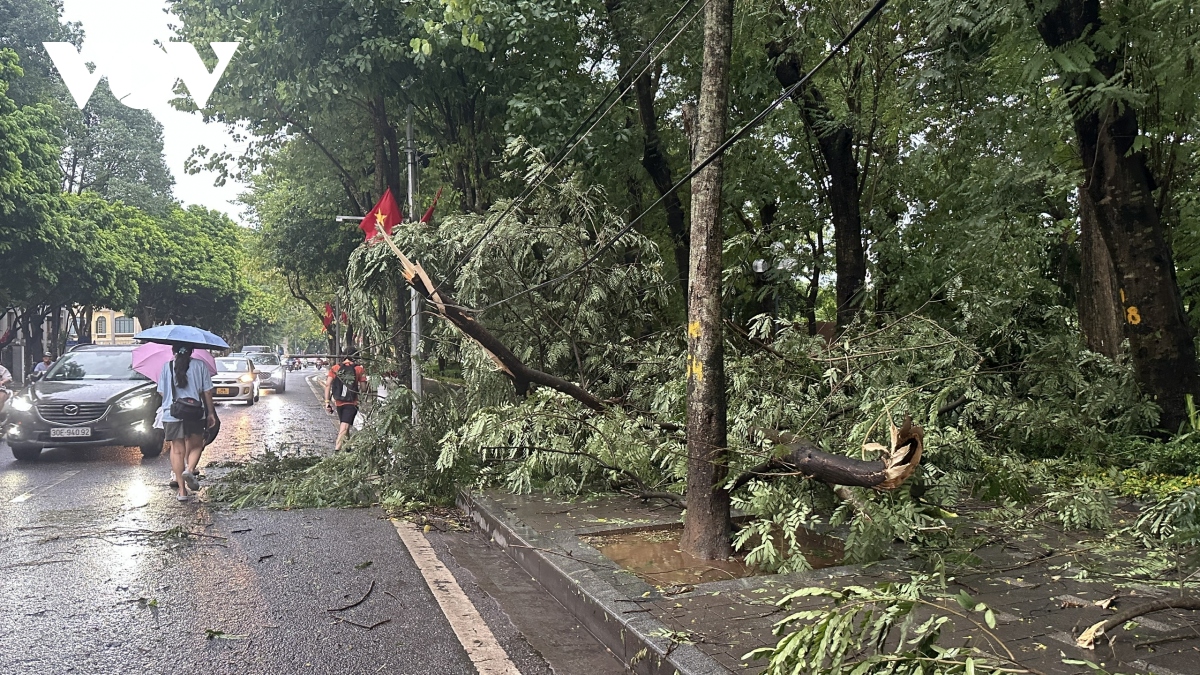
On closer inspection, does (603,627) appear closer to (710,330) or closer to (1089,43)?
(710,330)

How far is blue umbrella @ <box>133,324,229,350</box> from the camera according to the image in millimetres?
9031

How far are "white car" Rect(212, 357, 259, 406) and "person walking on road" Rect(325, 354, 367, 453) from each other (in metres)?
13.0

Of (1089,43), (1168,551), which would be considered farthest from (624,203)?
(1168,551)

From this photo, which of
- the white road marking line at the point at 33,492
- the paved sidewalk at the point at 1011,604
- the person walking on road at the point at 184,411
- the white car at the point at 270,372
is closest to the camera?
the paved sidewalk at the point at 1011,604

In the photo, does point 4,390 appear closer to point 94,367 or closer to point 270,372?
point 94,367

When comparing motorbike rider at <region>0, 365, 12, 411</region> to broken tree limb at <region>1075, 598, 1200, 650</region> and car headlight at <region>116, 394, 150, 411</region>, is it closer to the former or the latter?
car headlight at <region>116, 394, 150, 411</region>

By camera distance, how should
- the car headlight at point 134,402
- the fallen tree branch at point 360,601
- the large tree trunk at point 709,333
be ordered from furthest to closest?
the car headlight at point 134,402 → the large tree trunk at point 709,333 → the fallen tree branch at point 360,601

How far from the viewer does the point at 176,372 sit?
9086mm

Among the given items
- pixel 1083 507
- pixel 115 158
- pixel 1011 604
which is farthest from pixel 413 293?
pixel 115 158

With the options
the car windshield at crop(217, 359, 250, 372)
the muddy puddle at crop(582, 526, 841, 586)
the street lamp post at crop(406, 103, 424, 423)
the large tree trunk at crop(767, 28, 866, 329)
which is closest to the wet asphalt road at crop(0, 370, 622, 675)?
the muddy puddle at crop(582, 526, 841, 586)

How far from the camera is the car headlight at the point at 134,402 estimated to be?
39.4ft

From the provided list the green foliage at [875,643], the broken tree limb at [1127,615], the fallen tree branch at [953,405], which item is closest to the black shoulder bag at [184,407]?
the fallen tree branch at [953,405]

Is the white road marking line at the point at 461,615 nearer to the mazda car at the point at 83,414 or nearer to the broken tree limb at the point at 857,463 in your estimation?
the broken tree limb at the point at 857,463

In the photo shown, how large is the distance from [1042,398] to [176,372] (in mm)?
8883
